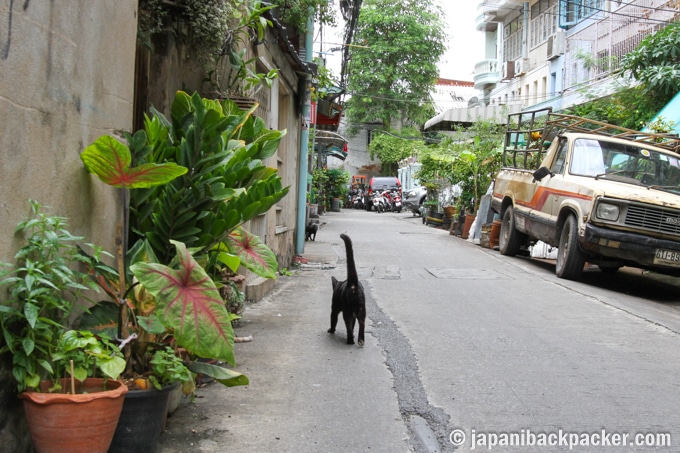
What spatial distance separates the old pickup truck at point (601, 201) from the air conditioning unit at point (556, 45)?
14033 mm

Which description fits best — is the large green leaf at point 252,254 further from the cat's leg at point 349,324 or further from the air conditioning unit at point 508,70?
the air conditioning unit at point 508,70

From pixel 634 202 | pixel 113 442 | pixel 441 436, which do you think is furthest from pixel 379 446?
pixel 634 202

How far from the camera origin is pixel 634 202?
959 centimetres

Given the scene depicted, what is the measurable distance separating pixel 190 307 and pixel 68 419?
2.41 ft

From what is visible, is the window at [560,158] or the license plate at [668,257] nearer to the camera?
the license plate at [668,257]

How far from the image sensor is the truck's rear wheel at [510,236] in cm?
1391

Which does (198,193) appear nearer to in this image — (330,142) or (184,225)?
(184,225)

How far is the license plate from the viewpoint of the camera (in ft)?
31.1

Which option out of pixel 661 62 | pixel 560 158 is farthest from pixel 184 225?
pixel 661 62

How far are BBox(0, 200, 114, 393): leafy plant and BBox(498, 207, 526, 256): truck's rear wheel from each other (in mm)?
11671

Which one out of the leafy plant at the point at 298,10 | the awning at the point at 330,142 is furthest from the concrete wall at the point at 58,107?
the awning at the point at 330,142

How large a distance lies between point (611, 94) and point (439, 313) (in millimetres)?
13372

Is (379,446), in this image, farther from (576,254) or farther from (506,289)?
(576,254)

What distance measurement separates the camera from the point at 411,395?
15.5ft
